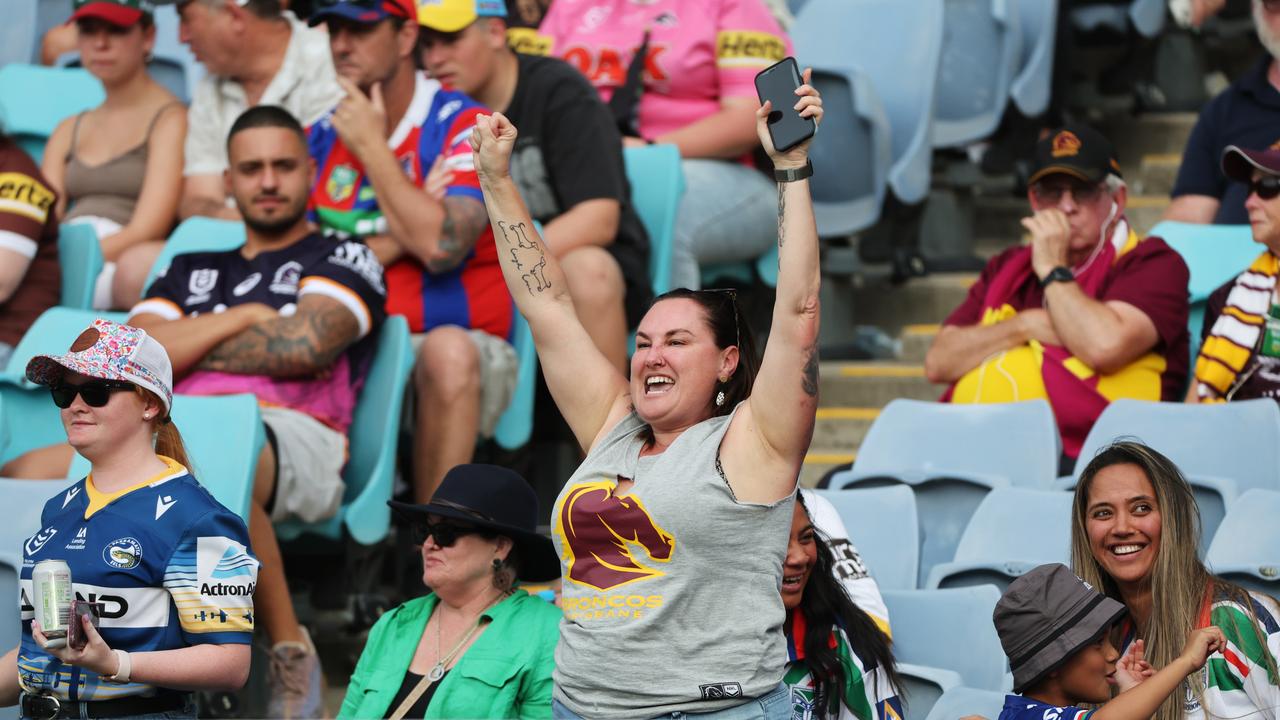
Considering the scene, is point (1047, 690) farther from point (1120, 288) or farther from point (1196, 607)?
point (1120, 288)

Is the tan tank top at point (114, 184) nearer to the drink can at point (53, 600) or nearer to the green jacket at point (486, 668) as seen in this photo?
the green jacket at point (486, 668)

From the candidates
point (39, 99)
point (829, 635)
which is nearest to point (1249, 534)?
point (829, 635)

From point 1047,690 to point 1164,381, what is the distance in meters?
2.04

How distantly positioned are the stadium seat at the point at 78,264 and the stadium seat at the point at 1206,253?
9.68 feet

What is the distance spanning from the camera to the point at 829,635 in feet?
10.3

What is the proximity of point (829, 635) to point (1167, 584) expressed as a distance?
1.95ft

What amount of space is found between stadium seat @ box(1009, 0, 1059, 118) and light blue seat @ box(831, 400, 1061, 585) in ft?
9.21

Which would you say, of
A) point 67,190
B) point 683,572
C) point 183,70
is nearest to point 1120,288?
point 683,572

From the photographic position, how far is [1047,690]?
268 centimetres

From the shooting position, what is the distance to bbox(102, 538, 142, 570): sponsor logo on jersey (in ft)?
9.05

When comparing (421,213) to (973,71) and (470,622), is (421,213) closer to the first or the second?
(470,622)

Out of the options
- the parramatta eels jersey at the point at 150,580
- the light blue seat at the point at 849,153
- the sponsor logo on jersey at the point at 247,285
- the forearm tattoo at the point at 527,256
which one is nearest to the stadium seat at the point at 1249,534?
the forearm tattoo at the point at 527,256

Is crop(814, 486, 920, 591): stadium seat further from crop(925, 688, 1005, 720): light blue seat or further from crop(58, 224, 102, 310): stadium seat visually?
crop(58, 224, 102, 310): stadium seat

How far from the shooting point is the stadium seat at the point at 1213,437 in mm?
3949
